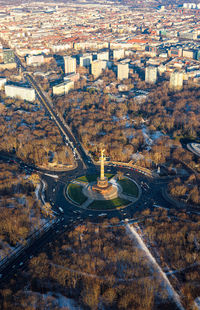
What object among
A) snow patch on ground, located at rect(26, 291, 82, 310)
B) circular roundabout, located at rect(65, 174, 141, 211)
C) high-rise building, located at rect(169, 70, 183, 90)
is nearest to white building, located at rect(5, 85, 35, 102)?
high-rise building, located at rect(169, 70, 183, 90)

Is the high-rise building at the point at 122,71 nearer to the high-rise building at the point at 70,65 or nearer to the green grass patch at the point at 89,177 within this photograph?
the high-rise building at the point at 70,65

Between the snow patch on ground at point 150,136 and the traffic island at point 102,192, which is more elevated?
the snow patch on ground at point 150,136

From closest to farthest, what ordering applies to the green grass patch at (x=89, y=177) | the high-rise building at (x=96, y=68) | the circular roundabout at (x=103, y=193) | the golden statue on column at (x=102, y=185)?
1. the circular roundabout at (x=103, y=193)
2. the golden statue on column at (x=102, y=185)
3. the green grass patch at (x=89, y=177)
4. the high-rise building at (x=96, y=68)

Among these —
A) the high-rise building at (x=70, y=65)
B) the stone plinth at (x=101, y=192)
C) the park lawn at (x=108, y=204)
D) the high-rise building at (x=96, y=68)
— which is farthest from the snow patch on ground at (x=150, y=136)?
the high-rise building at (x=70, y=65)

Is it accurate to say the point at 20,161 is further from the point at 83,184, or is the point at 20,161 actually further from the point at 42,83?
the point at 42,83

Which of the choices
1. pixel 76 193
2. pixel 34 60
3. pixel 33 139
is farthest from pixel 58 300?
pixel 34 60

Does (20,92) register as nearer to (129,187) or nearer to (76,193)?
(76,193)

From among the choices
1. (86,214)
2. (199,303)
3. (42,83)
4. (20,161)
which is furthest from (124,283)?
(42,83)
